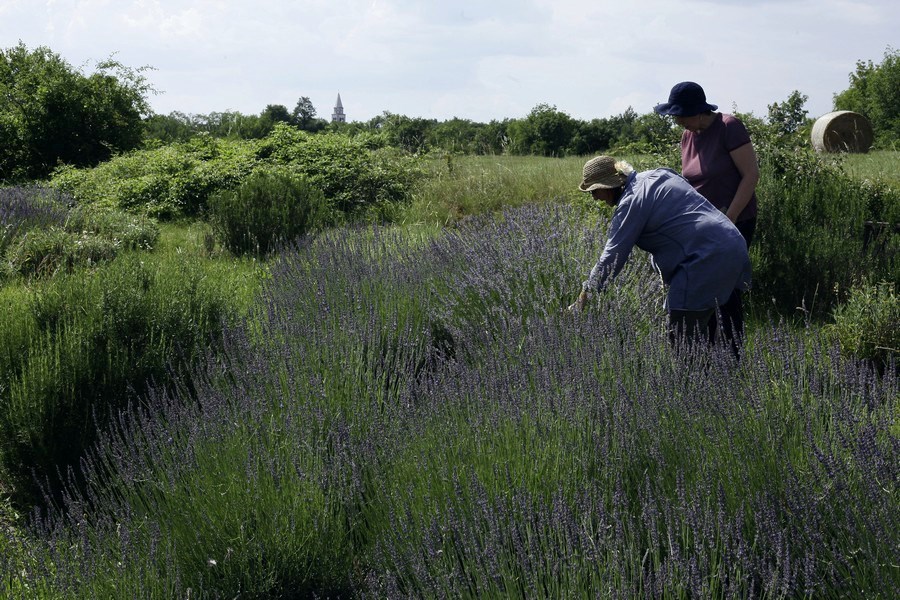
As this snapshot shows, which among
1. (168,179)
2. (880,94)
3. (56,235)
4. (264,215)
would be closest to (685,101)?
(264,215)

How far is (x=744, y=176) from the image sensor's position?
15.6 feet

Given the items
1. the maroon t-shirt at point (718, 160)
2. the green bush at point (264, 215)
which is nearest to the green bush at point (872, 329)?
the maroon t-shirt at point (718, 160)

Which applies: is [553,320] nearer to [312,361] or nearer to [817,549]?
[312,361]

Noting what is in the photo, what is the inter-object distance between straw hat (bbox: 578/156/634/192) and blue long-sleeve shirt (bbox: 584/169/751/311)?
62 millimetres

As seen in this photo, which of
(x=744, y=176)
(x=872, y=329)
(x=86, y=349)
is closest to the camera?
(x=86, y=349)

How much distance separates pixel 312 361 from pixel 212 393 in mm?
541

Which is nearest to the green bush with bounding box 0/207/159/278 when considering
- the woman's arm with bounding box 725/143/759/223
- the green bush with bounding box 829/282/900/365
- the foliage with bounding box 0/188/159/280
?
the foliage with bounding box 0/188/159/280

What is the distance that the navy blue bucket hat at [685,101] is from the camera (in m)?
4.60

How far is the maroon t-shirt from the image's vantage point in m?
4.75

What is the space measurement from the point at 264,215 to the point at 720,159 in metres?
5.99

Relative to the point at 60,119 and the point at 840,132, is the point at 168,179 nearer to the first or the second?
the point at 60,119

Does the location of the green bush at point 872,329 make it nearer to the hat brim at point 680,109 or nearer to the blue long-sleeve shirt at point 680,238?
the blue long-sleeve shirt at point 680,238

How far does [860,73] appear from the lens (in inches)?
1890

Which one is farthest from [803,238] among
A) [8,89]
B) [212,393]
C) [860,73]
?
[860,73]
